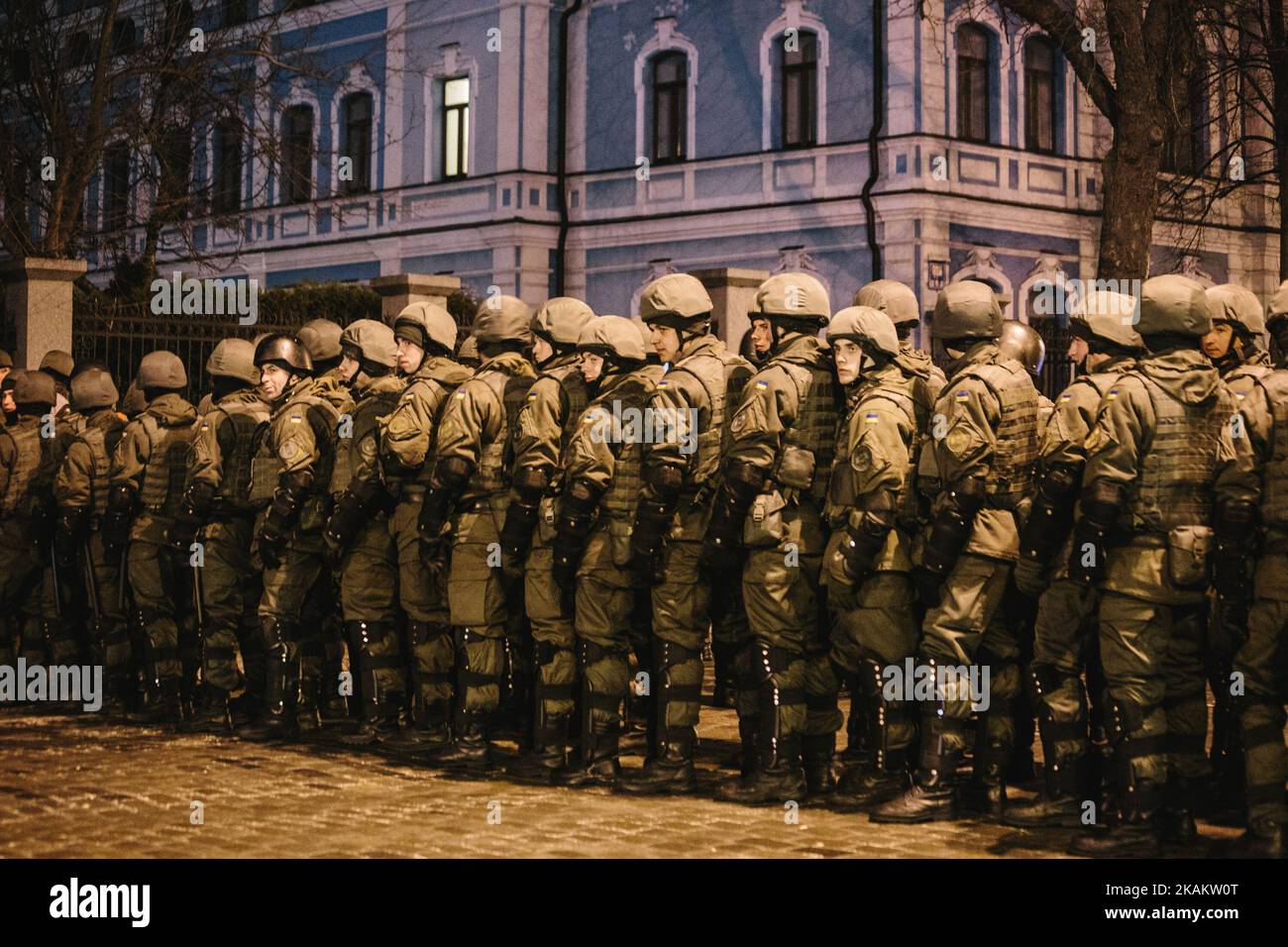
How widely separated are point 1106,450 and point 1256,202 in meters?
26.8

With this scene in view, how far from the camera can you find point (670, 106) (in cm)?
3108

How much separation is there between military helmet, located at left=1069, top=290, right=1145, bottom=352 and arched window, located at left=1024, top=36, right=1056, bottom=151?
21.2 m

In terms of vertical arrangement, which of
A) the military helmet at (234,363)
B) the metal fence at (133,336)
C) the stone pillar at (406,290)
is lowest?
the military helmet at (234,363)

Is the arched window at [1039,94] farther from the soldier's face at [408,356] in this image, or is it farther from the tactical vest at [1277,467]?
the tactical vest at [1277,467]

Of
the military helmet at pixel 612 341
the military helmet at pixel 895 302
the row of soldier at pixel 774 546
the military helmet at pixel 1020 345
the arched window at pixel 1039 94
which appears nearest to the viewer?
the row of soldier at pixel 774 546

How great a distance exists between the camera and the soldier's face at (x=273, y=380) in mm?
11133

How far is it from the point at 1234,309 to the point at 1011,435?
1.49 metres

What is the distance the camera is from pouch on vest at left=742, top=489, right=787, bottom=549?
28.7 feet

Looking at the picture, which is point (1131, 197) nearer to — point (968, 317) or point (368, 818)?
point (968, 317)

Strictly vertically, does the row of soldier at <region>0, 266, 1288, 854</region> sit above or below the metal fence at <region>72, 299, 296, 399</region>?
below

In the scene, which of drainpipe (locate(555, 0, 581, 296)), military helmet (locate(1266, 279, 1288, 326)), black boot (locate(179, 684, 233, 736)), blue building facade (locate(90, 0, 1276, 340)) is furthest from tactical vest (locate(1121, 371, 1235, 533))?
drainpipe (locate(555, 0, 581, 296))

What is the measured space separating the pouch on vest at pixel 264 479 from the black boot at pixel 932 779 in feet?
13.9

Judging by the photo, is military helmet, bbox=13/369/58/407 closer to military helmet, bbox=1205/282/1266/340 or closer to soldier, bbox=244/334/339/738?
soldier, bbox=244/334/339/738

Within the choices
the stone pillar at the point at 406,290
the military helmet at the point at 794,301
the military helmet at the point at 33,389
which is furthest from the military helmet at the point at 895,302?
the stone pillar at the point at 406,290
